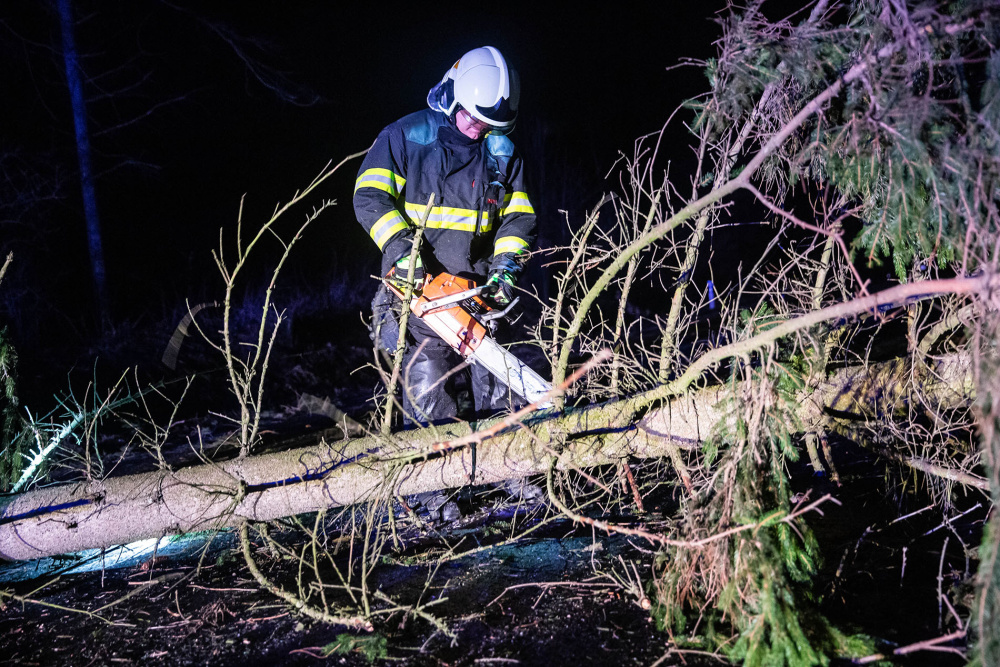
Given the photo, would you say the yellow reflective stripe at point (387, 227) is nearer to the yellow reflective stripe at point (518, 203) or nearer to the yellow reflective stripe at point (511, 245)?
the yellow reflective stripe at point (511, 245)

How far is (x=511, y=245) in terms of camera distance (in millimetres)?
3385

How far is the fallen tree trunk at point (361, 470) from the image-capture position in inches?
106

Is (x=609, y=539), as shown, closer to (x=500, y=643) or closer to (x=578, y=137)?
(x=500, y=643)

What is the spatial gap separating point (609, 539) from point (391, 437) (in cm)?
118

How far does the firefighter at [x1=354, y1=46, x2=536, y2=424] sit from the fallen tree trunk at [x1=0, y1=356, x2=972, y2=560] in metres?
0.47

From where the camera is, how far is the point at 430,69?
52.5ft

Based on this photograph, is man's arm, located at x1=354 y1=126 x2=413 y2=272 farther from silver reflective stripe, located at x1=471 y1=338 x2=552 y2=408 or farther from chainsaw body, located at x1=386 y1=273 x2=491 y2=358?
silver reflective stripe, located at x1=471 y1=338 x2=552 y2=408

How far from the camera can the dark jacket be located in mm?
3230

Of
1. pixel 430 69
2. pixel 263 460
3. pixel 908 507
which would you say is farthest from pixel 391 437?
pixel 430 69

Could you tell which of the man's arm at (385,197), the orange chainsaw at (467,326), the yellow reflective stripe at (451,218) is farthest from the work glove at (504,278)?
the man's arm at (385,197)

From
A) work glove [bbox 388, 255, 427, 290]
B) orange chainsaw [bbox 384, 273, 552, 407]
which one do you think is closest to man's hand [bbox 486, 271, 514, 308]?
orange chainsaw [bbox 384, 273, 552, 407]

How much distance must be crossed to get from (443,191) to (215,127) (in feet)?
37.4

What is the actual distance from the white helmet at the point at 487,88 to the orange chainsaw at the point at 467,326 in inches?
37.6

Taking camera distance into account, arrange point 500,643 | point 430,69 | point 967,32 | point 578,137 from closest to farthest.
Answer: point 967,32 < point 500,643 < point 578,137 < point 430,69
